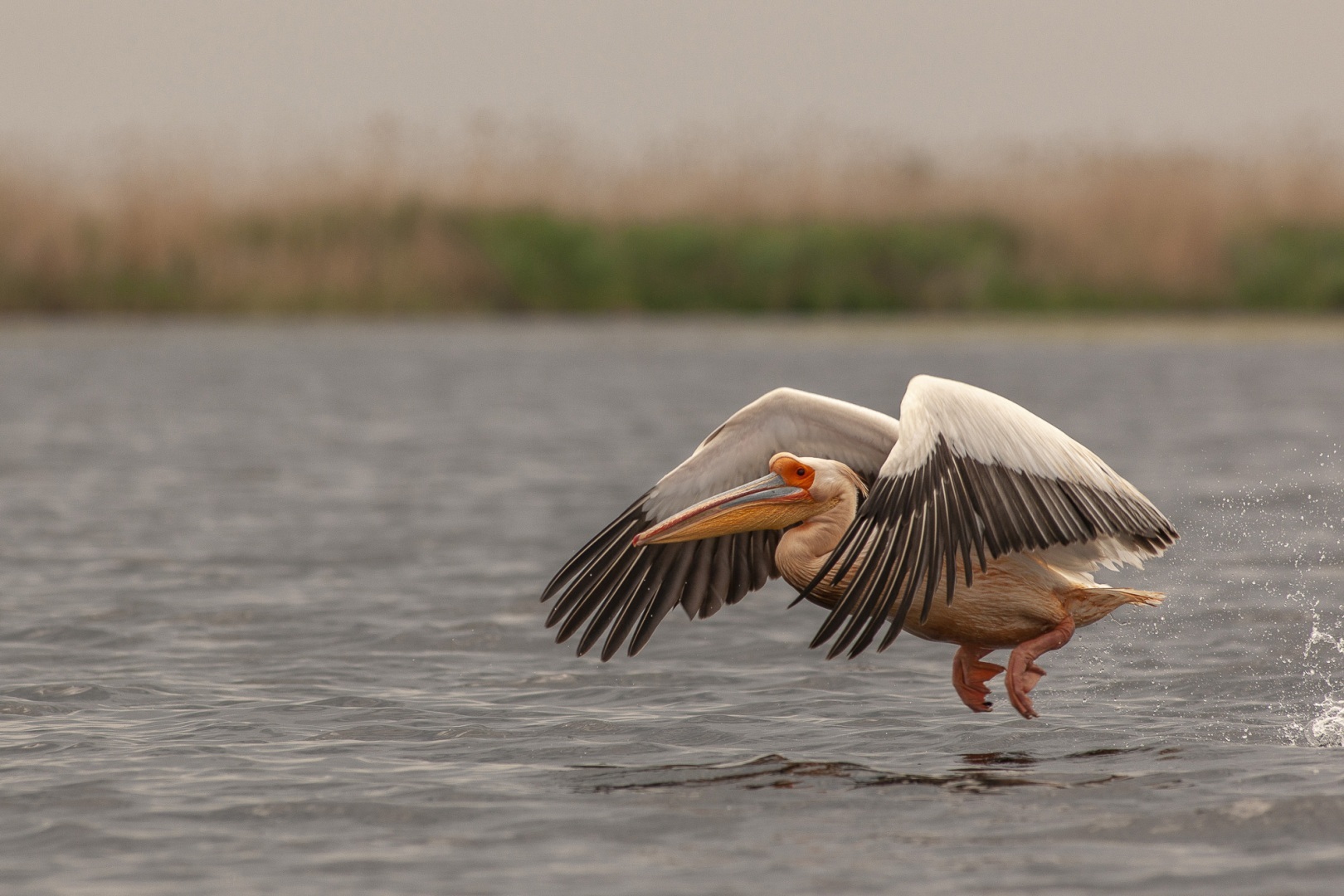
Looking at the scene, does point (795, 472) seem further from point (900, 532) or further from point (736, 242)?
point (736, 242)

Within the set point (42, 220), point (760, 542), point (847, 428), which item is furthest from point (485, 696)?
point (42, 220)

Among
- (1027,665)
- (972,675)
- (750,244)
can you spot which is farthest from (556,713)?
(750,244)

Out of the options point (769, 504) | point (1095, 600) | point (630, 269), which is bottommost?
point (1095, 600)

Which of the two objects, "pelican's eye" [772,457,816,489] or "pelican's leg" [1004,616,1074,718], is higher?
"pelican's eye" [772,457,816,489]

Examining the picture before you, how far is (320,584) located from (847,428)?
4.03 metres

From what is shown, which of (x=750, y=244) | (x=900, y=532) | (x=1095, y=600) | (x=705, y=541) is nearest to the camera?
(x=900, y=532)

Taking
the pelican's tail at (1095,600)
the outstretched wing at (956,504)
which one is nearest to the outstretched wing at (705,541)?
the outstretched wing at (956,504)

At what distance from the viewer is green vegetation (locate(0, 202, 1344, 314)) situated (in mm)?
25953

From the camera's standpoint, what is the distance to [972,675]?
6.45m

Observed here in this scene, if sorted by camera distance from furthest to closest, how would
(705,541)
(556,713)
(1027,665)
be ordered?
(705,541), (556,713), (1027,665)

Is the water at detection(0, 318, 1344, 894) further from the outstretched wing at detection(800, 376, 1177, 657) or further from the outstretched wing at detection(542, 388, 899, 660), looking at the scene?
the outstretched wing at detection(800, 376, 1177, 657)

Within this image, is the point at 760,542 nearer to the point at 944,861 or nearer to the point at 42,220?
the point at 944,861

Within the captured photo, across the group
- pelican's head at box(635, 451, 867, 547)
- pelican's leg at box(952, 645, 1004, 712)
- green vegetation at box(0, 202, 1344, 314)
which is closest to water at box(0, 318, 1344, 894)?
pelican's leg at box(952, 645, 1004, 712)

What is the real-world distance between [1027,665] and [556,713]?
1.79 metres
